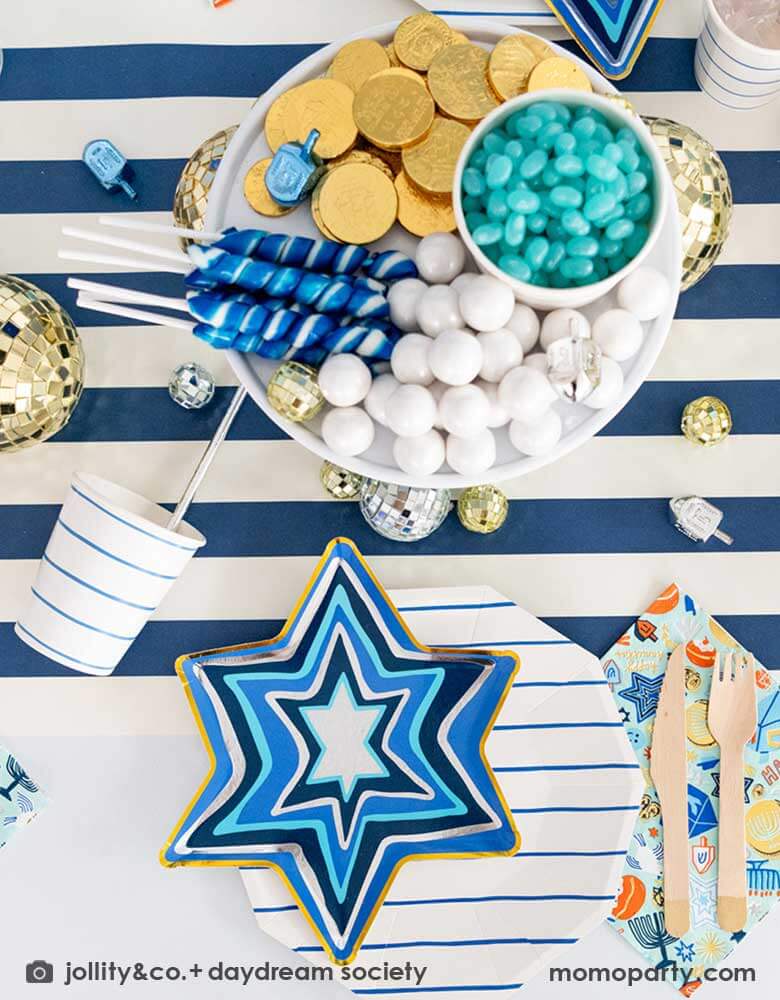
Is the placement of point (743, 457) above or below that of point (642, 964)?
above

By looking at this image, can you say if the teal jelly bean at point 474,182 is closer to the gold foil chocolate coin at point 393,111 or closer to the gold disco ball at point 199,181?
the gold foil chocolate coin at point 393,111

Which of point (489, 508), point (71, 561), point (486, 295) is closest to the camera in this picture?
point (486, 295)

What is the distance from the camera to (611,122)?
614mm

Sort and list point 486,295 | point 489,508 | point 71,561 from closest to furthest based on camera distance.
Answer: point 486,295 → point 71,561 → point 489,508

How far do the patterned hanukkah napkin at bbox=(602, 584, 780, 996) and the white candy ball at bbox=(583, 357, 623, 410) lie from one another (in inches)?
12.2

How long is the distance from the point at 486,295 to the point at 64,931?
73 cm

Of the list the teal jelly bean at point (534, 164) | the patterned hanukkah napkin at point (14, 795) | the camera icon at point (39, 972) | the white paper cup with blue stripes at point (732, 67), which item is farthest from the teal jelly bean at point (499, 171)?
the camera icon at point (39, 972)

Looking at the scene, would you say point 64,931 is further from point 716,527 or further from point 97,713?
A: point 716,527

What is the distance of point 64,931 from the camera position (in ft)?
2.98

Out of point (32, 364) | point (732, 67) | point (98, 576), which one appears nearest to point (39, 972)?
point (98, 576)

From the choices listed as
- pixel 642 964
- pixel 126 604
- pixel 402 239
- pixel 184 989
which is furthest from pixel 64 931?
pixel 402 239

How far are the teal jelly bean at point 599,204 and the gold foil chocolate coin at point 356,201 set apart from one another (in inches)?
5.9

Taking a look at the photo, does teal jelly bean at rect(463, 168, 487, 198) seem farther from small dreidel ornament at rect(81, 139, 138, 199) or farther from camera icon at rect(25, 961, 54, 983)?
camera icon at rect(25, 961, 54, 983)

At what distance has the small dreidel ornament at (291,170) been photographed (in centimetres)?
65
